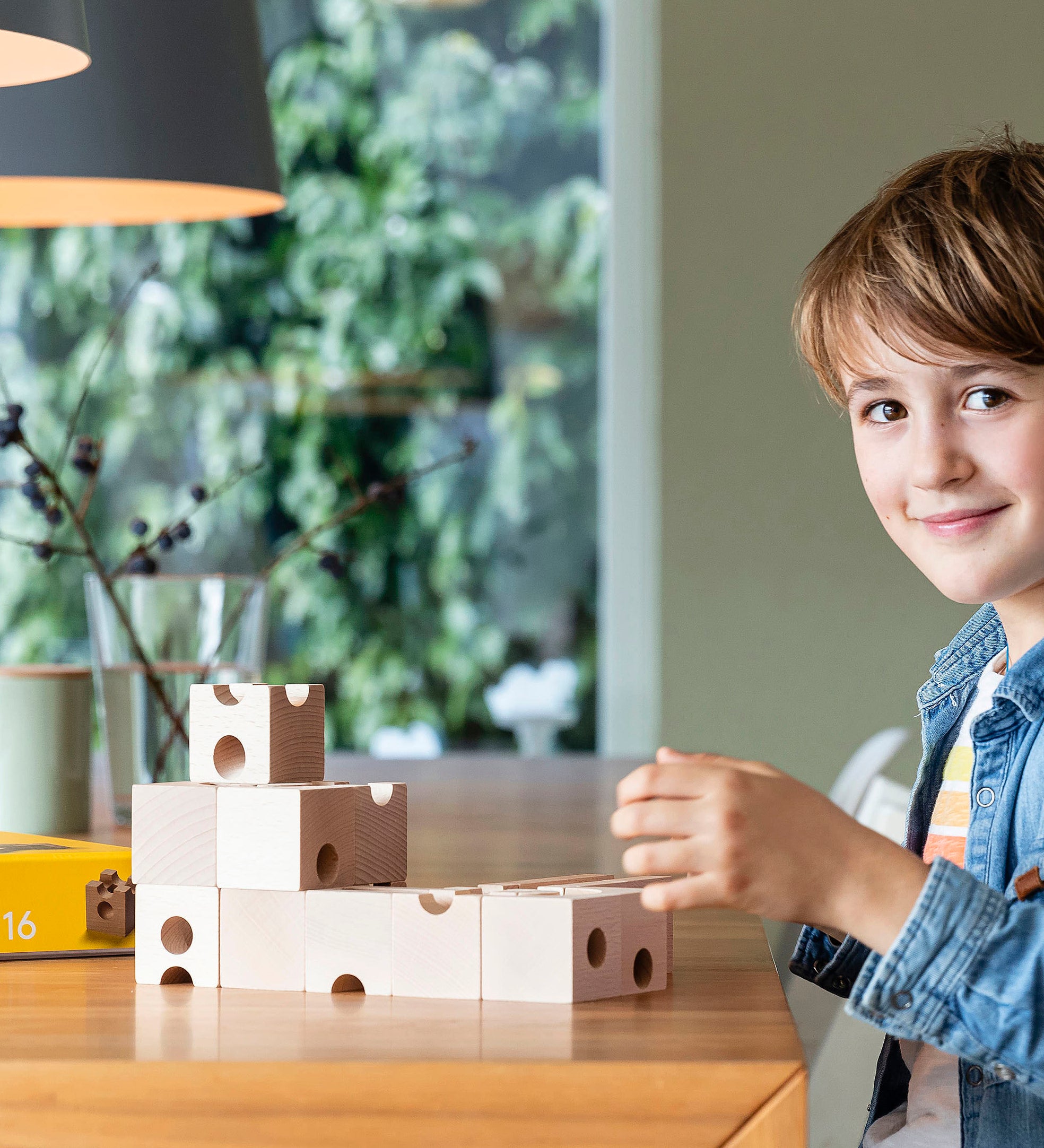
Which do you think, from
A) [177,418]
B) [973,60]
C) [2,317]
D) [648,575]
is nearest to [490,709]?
[648,575]

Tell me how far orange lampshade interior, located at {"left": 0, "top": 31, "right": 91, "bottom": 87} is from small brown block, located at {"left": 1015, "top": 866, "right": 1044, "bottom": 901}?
79 centimetres

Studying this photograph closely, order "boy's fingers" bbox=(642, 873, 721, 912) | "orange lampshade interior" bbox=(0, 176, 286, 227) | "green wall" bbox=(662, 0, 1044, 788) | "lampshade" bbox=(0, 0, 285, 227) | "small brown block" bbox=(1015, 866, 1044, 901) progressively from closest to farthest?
"boy's fingers" bbox=(642, 873, 721, 912) < "small brown block" bbox=(1015, 866, 1044, 901) < "lampshade" bbox=(0, 0, 285, 227) < "orange lampshade interior" bbox=(0, 176, 286, 227) < "green wall" bbox=(662, 0, 1044, 788)

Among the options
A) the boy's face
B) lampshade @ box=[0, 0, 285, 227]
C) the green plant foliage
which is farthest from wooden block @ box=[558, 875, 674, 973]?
the green plant foliage

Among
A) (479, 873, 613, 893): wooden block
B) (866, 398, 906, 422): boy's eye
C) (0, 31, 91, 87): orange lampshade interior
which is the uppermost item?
(0, 31, 91, 87): orange lampshade interior

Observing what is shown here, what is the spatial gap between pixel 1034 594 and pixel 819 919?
1.28 feet

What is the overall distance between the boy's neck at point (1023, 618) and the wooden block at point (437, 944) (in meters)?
0.48

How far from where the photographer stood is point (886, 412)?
1017 mm

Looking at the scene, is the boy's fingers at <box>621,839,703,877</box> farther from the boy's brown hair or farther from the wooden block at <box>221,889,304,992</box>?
the boy's brown hair

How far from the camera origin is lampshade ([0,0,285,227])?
1.28m

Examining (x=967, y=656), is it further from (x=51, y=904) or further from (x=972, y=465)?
(x=51, y=904)

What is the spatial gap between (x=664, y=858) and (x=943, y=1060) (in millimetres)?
415

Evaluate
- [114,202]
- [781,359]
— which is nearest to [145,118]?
[114,202]

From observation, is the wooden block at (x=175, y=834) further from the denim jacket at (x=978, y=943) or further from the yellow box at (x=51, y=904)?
the denim jacket at (x=978, y=943)

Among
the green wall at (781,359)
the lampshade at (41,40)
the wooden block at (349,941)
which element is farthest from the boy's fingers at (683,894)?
the green wall at (781,359)
